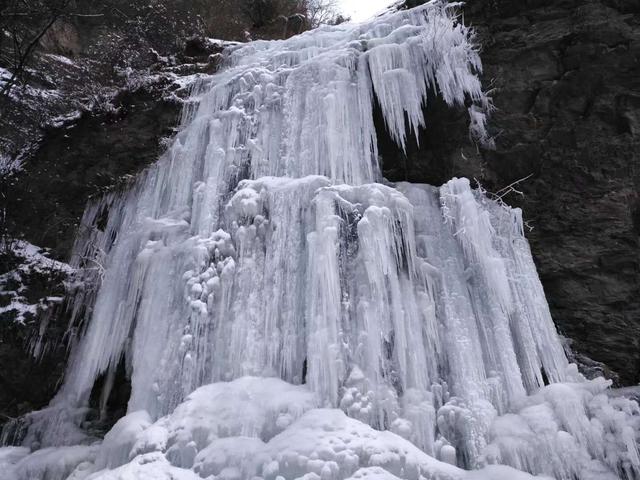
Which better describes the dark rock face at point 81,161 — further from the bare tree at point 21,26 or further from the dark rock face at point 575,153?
the dark rock face at point 575,153

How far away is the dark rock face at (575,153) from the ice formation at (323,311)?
0.45 m

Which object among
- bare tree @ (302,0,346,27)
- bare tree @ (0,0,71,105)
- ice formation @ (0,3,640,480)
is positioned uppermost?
bare tree @ (302,0,346,27)

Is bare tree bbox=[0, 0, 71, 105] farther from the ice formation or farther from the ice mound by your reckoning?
the ice mound

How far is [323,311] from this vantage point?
4.53 meters

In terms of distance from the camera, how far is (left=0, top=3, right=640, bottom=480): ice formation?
12.5 feet

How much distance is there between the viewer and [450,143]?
6.26 m

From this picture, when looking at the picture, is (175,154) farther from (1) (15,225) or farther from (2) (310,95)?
(1) (15,225)

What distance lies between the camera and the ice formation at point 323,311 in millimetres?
3805

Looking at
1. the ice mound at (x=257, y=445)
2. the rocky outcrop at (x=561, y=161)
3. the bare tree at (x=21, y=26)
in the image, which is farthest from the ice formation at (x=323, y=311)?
the bare tree at (x=21, y=26)

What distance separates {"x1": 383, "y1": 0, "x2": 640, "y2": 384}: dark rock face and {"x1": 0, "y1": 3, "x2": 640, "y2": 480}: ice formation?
45 cm

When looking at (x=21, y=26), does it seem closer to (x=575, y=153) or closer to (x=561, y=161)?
(x=561, y=161)

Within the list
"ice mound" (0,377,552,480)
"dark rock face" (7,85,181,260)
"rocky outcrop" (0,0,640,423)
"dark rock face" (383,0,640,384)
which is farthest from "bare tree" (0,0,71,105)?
"dark rock face" (383,0,640,384)

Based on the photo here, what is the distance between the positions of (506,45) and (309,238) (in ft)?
12.2

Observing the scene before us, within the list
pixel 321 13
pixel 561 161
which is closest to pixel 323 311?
pixel 561 161
